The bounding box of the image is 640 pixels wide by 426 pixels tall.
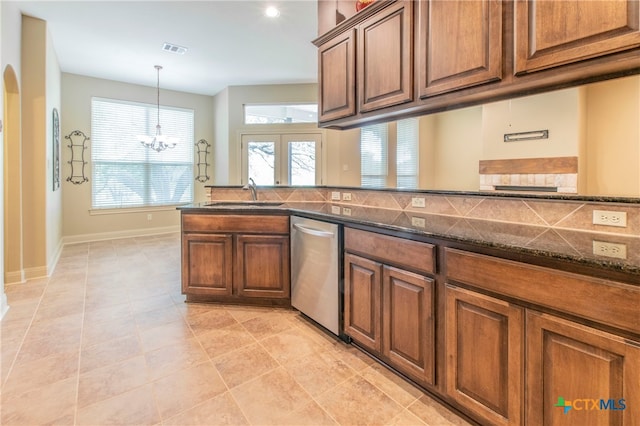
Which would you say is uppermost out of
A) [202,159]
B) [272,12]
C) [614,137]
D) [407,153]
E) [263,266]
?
[272,12]

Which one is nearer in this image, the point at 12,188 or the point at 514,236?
the point at 514,236

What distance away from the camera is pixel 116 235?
6.03 metres

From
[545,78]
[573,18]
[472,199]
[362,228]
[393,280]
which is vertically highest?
[573,18]

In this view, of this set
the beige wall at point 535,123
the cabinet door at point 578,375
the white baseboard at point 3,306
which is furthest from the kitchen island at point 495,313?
the white baseboard at point 3,306

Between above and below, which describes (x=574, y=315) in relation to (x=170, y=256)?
above

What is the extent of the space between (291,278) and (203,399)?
118 centimetres

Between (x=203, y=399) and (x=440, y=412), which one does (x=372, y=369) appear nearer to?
(x=440, y=412)

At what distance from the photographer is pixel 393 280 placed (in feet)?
5.74

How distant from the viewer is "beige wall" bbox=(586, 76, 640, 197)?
157 centimetres

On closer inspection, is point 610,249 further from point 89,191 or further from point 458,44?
point 89,191

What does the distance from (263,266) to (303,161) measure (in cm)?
388

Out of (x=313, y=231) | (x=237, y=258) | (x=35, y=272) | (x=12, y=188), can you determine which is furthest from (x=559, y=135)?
(x=35, y=272)

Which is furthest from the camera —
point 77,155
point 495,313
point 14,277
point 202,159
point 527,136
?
point 202,159

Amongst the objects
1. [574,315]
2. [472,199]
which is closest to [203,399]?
[574,315]
